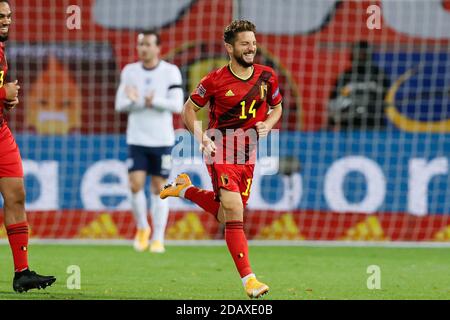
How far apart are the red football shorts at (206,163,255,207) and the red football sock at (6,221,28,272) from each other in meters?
1.25

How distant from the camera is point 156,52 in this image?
10336mm

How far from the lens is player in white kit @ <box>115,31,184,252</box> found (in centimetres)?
1032

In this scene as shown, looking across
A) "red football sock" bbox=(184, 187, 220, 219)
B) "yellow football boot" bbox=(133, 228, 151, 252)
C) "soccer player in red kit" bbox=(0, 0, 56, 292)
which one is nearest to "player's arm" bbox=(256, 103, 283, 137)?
"red football sock" bbox=(184, 187, 220, 219)

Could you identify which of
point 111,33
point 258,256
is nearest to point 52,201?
point 111,33

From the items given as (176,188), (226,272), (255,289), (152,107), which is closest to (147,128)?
(152,107)

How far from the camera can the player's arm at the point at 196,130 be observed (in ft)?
22.3

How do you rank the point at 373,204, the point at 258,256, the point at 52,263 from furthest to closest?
the point at 373,204 < the point at 258,256 < the point at 52,263

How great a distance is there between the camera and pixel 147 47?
10273mm

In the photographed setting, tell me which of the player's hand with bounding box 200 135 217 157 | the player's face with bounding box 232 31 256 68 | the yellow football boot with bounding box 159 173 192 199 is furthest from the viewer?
the yellow football boot with bounding box 159 173 192 199

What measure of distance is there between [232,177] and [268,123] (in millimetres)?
416

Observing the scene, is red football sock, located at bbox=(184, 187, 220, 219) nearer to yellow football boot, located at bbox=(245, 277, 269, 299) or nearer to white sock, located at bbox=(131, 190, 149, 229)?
yellow football boot, located at bbox=(245, 277, 269, 299)

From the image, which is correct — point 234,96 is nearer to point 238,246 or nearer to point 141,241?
point 238,246
